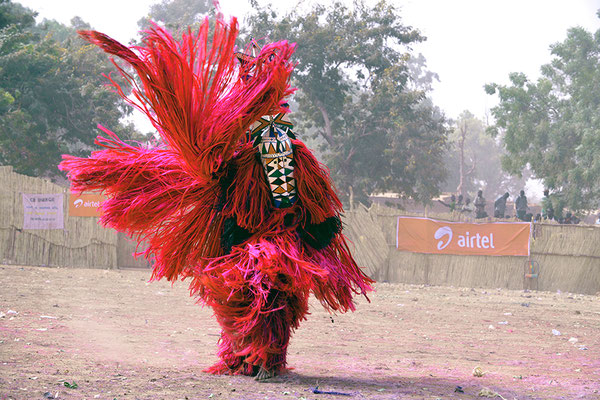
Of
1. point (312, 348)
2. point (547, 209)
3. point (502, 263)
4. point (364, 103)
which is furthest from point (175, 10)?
point (312, 348)

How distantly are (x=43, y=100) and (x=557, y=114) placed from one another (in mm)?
23203

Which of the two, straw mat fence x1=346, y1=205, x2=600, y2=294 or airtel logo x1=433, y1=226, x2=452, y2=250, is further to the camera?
airtel logo x1=433, y1=226, x2=452, y2=250

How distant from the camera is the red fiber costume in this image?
14.3 feet

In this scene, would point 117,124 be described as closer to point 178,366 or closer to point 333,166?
point 333,166

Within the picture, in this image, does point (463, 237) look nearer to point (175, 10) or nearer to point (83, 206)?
point (83, 206)

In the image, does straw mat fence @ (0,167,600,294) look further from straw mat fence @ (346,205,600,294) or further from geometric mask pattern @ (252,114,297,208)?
geometric mask pattern @ (252,114,297,208)

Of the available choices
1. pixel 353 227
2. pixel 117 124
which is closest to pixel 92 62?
pixel 117 124

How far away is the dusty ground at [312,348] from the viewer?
4.20m

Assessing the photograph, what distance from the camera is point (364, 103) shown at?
2775 cm

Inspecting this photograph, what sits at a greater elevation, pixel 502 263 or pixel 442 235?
pixel 442 235

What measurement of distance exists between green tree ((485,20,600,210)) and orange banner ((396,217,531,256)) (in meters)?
15.6

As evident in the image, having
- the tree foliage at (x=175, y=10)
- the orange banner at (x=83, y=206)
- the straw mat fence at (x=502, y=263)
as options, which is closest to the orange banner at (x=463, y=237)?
the straw mat fence at (x=502, y=263)

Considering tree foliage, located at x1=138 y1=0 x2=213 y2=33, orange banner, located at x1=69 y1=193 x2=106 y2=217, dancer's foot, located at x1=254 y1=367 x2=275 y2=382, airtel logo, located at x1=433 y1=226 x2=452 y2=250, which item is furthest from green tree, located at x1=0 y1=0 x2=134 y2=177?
tree foliage, located at x1=138 y1=0 x2=213 y2=33

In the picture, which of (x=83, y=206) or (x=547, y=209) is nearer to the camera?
(x=83, y=206)
